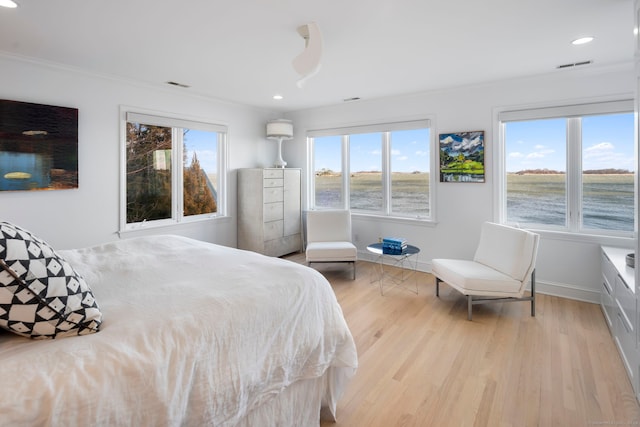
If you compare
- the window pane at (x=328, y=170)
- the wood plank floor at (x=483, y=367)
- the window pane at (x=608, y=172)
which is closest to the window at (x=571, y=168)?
the window pane at (x=608, y=172)

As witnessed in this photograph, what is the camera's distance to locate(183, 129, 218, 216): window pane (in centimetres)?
460

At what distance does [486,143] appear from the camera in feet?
13.1

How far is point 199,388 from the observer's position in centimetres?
117

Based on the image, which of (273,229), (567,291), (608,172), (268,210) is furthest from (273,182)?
(608,172)

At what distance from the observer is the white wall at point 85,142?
10.1 feet

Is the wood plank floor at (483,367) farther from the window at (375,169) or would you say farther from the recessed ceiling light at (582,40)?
the recessed ceiling light at (582,40)

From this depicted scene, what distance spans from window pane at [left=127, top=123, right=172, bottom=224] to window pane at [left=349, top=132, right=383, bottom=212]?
2706 mm

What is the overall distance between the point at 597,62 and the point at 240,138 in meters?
4.43

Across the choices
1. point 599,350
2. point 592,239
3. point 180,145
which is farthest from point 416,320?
point 180,145

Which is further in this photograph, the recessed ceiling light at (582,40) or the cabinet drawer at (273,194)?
the cabinet drawer at (273,194)

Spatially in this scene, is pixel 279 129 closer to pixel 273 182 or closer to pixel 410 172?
pixel 273 182

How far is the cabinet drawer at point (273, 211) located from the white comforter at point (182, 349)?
2785 millimetres

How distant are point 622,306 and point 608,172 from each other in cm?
176

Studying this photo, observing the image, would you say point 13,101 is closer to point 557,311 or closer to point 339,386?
point 339,386
